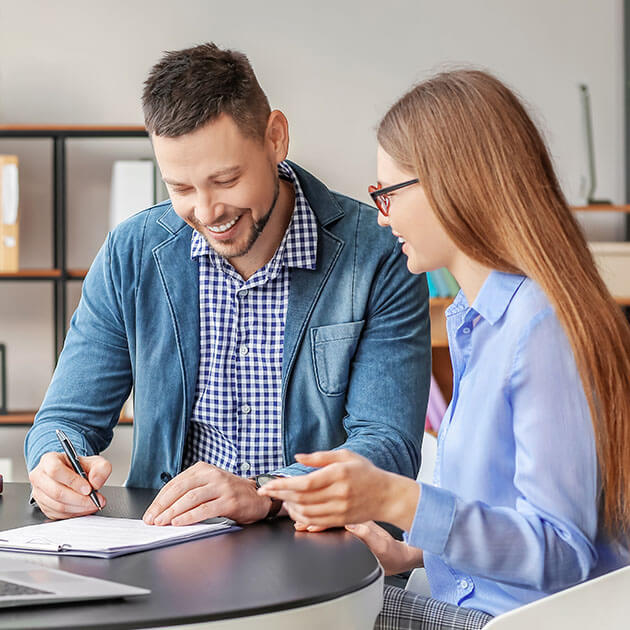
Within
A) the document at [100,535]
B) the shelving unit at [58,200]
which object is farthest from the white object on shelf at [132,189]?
the document at [100,535]

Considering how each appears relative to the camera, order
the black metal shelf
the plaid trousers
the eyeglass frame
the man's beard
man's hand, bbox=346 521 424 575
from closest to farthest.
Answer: the plaid trousers → the eyeglass frame → man's hand, bbox=346 521 424 575 → the man's beard → the black metal shelf

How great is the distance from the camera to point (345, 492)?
111cm

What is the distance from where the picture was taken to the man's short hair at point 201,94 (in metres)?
1.62

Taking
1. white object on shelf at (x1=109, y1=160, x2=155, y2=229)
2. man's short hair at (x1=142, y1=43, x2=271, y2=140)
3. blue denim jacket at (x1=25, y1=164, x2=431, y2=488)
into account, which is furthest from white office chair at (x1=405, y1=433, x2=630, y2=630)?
white object on shelf at (x1=109, y1=160, x2=155, y2=229)

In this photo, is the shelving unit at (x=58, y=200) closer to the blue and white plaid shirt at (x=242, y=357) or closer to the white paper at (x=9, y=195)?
the white paper at (x=9, y=195)

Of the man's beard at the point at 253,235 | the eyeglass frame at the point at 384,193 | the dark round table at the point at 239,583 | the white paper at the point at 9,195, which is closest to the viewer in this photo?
the dark round table at the point at 239,583

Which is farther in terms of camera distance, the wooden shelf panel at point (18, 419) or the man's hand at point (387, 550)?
the wooden shelf panel at point (18, 419)

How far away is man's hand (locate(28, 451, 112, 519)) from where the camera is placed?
4.53ft

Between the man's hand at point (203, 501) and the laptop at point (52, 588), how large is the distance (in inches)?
10.5

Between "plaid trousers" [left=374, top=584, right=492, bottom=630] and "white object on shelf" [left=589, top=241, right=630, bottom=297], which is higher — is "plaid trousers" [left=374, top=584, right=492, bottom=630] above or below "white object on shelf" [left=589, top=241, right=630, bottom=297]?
below

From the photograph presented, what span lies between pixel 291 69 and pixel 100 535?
2.78 meters

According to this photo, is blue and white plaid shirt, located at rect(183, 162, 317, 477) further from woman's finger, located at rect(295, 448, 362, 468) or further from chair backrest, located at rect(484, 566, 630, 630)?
chair backrest, located at rect(484, 566, 630, 630)

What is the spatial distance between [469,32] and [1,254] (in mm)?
1949

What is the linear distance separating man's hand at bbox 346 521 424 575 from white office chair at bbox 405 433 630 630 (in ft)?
1.64
